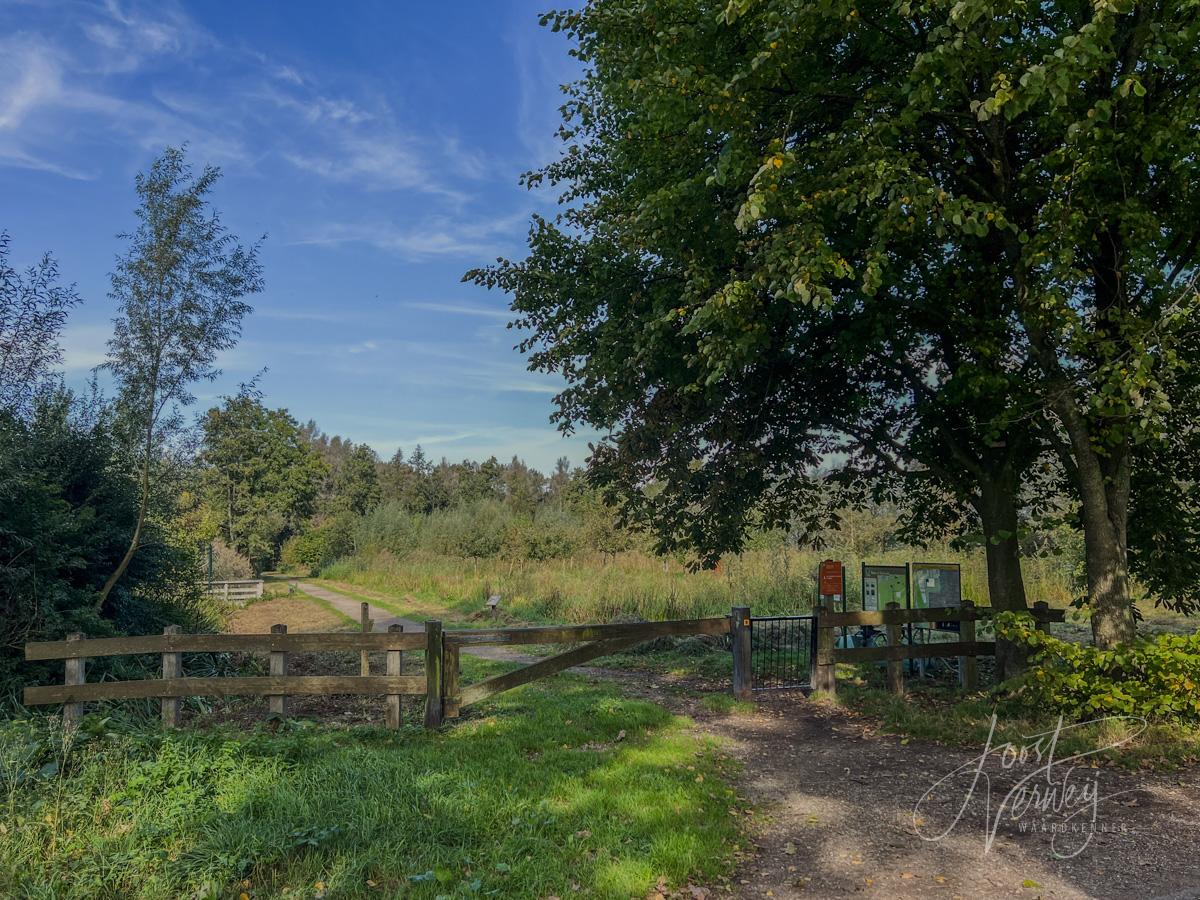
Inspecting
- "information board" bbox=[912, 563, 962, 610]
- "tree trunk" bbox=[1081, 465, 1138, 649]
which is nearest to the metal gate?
"information board" bbox=[912, 563, 962, 610]

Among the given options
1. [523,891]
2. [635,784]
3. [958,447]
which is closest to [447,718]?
A: [635,784]

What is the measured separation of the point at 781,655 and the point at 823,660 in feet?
13.6

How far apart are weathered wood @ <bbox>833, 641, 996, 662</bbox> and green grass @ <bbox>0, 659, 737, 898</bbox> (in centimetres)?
322

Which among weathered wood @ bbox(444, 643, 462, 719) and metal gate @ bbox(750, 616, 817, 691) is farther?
metal gate @ bbox(750, 616, 817, 691)

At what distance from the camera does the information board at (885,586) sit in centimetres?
1173

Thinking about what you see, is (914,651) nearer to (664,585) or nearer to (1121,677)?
(1121,677)

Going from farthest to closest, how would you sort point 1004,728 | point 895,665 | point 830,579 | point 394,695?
point 830,579, point 895,665, point 394,695, point 1004,728

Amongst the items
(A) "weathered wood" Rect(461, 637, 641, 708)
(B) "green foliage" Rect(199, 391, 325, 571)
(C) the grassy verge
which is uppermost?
(B) "green foliage" Rect(199, 391, 325, 571)

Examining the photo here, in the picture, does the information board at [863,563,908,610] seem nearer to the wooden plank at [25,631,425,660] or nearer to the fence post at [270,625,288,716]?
the wooden plank at [25,631,425,660]

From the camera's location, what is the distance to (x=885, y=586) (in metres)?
11.9

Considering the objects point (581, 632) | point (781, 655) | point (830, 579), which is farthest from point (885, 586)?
point (581, 632)

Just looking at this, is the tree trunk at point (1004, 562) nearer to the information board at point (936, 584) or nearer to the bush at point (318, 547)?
the information board at point (936, 584)

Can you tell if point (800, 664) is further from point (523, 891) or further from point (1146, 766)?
point (523, 891)

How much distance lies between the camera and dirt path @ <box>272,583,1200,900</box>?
412cm
